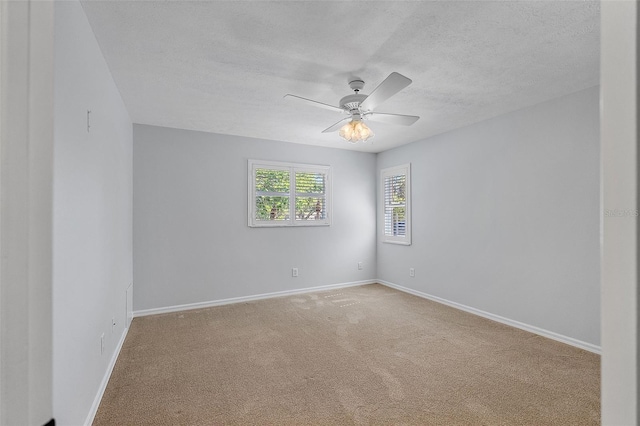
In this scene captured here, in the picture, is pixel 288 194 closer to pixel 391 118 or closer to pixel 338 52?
pixel 391 118

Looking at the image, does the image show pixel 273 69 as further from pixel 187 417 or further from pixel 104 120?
pixel 187 417

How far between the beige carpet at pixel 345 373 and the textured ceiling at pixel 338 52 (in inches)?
98.8

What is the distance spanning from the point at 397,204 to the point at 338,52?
3.52 metres

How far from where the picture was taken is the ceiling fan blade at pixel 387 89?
2174 millimetres

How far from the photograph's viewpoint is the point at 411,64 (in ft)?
8.11

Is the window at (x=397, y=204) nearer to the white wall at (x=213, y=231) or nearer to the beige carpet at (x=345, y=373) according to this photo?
the white wall at (x=213, y=231)

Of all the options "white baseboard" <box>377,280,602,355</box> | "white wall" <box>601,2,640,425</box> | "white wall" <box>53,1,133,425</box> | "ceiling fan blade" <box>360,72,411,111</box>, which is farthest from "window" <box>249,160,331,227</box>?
"white wall" <box>601,2,640,425</box>

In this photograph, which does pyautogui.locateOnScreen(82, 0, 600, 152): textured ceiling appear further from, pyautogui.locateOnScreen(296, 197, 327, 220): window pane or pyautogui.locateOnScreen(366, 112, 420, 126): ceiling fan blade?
pyautogui.locateOnScreen(296, 197, 327, 220): window pane

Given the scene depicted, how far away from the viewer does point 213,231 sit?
443cm

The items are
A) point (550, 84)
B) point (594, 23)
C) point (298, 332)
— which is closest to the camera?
point (594, 23)

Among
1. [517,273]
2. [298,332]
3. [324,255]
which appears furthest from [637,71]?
[324,255]

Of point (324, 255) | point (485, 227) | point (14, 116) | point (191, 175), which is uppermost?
point (191, 175)

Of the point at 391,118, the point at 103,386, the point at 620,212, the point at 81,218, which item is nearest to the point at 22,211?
the point at 620,212

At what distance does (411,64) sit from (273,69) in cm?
112
